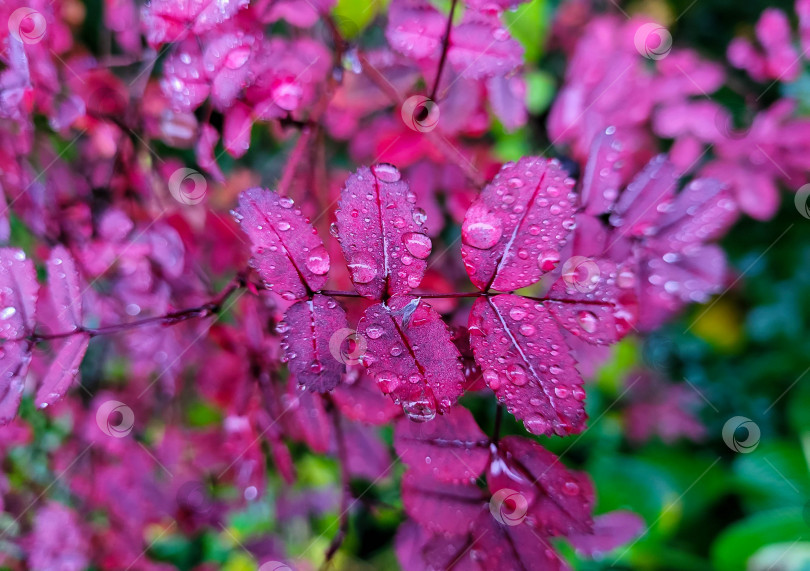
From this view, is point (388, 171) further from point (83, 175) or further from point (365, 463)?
point (83, 175)

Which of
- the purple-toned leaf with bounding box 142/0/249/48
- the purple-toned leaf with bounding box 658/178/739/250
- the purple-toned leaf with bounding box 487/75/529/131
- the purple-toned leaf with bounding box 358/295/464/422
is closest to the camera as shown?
the purple-toned leaf with bounding box 358/295/464/422

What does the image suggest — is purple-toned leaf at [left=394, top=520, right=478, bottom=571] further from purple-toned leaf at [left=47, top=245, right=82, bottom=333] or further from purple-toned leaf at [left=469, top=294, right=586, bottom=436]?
purple-toned leaf at [left=47, top=245, right=82, bottom=333]

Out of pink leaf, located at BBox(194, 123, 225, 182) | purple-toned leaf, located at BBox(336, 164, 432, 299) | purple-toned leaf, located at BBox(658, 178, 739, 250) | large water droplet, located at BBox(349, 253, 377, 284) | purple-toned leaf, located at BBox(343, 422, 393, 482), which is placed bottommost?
purple-toned leaf, located at BBox(343, 422, 393, 482)

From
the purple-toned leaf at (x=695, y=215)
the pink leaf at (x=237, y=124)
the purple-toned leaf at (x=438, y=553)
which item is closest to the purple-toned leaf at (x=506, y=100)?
the purple-toned leaf at (x=695, y=215)

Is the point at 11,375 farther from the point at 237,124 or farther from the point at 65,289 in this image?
the point at 237,124

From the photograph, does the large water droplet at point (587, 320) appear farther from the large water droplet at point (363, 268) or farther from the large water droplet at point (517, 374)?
the large water droplet at point (363, 268)

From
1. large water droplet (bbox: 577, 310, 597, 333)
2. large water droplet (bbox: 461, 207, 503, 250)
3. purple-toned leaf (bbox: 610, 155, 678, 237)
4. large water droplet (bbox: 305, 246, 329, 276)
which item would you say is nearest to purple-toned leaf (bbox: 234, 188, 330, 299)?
large water droplet (bbox: 305, 246, 329, 276)

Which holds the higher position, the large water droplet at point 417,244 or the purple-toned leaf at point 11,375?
the large water droplet at point 417,244

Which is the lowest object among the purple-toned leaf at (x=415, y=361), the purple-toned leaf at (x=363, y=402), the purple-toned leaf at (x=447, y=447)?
the purple-toned leaf at (x=363, y=402)
